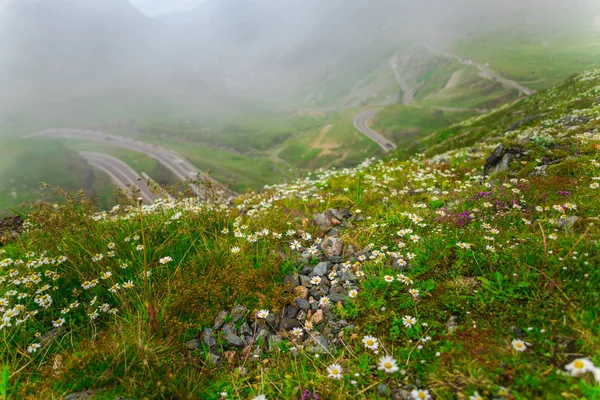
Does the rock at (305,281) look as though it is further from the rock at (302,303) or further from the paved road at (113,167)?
the paved road at (113,167)

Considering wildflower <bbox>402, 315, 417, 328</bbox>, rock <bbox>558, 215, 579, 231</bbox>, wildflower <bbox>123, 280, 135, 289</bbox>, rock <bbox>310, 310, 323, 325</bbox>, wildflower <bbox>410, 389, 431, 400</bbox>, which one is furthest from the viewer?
rock <bbox>558, 215, 579, 231</bbox>

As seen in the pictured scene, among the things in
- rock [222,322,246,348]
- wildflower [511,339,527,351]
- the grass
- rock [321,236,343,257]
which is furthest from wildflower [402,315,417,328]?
rock [222,322,246,348]

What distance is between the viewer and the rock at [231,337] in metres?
4.41

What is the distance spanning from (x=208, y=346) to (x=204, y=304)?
703 millimetres

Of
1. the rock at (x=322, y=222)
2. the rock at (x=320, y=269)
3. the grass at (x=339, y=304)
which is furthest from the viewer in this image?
the rock at (x=322, y=222)

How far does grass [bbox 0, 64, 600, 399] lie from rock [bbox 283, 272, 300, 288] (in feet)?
0.37

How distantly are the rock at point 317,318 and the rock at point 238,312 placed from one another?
1.13 m

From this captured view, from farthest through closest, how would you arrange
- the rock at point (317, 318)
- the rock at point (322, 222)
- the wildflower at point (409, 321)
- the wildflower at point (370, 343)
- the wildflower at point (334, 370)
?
1. the rock at point (322, 222)
2. the rock at point (317, 318)
3. the wildflower at point (409, 321)
4. the wildflower at point (370, 343)
5. the wildflower at point (334, 370)

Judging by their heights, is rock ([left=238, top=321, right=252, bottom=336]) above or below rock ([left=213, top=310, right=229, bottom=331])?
below

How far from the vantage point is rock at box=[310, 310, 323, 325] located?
4688 millimetres

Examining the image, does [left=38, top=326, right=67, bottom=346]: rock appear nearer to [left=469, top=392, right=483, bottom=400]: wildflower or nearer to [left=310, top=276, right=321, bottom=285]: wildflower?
[left=310, top=276, right=321, bottom=285]: wildflower

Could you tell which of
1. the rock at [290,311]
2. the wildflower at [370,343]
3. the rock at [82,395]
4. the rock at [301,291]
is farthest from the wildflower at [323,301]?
the rock at [82,395]

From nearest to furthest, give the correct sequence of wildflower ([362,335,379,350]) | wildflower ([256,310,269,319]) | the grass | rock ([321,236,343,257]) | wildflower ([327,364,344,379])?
the grass, wildflower ([327,364,344,379]), wildflower ([362,335,379,350]), wildflower ([256,310,269,319]), rock ([321,236,343,257])

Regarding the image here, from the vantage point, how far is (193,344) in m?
4.37
